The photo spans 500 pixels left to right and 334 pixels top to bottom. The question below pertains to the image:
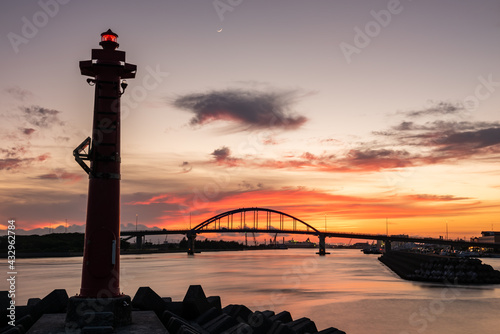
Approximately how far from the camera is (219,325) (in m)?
10.6

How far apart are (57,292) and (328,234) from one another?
151652mm

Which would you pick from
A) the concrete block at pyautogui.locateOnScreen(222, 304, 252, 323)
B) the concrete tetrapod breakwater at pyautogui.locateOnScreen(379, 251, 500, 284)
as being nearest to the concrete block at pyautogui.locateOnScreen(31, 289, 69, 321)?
the concrete block at pyautogui.locateOnScreen(222, 304, 252, 323)

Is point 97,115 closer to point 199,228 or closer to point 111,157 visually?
point 111,157

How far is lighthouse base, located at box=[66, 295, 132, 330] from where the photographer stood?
812cm

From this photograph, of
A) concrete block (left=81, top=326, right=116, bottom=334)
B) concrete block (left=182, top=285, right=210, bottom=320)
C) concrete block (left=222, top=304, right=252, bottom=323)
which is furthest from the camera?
concrete block (left=222, top=304, right=252, bottom=323)

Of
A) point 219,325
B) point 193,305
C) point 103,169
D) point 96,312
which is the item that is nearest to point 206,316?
point 193,305

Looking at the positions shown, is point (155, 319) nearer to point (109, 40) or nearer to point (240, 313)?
point (240, 313)

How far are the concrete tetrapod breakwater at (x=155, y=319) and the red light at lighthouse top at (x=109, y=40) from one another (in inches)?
181

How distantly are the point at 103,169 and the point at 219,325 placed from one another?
451 cm

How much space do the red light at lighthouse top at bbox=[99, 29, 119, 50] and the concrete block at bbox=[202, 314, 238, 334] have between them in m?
6.35

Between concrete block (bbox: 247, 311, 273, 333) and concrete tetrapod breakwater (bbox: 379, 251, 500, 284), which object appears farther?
concrete tetrapod breakwater (bbox: 379, 251, 500, 284)

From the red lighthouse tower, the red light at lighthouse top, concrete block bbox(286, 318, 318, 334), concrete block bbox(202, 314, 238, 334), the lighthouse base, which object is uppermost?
the red light at lighthouse top

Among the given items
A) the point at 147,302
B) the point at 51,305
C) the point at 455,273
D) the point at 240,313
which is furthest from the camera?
the point at 455,273

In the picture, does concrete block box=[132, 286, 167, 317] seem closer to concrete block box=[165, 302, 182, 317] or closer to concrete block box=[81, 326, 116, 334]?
concrete block box=[165, 302, 182, 317]
